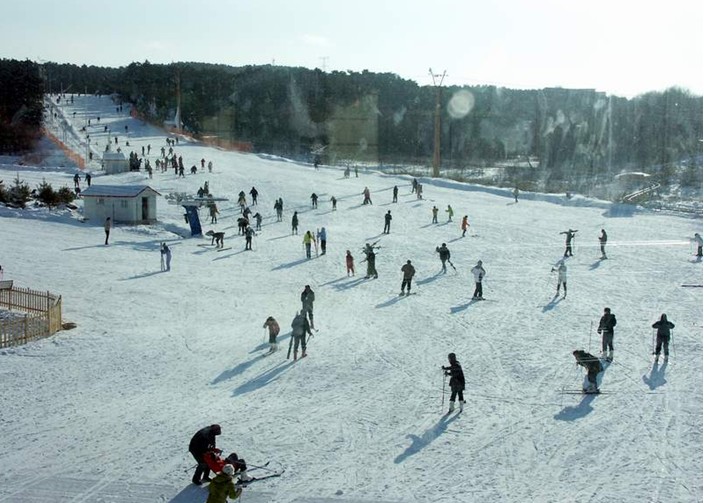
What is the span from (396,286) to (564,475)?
41.7 ft

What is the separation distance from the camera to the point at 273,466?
1005cm

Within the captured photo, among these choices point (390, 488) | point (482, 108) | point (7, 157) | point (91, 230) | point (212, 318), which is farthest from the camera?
point (482, 108)

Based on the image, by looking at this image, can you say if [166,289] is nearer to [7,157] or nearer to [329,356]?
[329,356]

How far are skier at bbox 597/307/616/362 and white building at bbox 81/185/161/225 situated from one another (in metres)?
21.6

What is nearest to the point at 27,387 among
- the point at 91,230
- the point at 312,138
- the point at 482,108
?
the point at 91,230

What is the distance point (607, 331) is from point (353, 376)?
193 inches

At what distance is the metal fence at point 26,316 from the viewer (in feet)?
51.9

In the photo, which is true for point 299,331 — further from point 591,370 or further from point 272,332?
point 591,370

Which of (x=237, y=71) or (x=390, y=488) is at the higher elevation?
(x=237, y=71)

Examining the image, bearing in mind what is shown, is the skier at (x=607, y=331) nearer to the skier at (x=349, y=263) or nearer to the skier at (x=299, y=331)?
the skier at (x=299, y=331)

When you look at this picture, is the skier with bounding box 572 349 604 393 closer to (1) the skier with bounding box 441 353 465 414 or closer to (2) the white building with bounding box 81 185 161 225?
(1) the skier with bounding box 441 353 465 414

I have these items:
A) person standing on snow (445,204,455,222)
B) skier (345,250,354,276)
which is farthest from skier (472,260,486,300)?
person standing on snow (445,204,455,222)

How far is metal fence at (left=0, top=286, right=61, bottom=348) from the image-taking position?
15828mm

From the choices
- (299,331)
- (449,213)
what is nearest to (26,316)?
(299,331)
